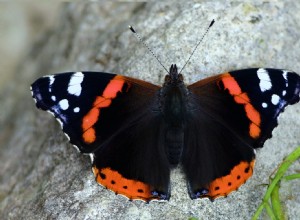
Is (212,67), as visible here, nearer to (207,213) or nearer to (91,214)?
(207,213)

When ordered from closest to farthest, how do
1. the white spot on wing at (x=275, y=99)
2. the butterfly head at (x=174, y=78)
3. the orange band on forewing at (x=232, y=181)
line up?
the orange band on forewing at (x=232, y=181), the white spot on wing at (x=275, y=99), the butterfly head at (x=174, y=78)

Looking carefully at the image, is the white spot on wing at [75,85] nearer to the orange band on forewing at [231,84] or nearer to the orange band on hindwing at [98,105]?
the orange band on hindwing at [98,105]

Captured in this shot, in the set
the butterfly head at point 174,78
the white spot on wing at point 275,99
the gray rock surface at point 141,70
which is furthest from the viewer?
the butterfly head at point 174,78

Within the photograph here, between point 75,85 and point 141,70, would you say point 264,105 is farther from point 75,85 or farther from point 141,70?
point 75,85

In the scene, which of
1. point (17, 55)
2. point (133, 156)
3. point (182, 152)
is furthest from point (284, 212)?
point (17, 55)

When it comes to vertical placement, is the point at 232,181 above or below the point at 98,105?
below

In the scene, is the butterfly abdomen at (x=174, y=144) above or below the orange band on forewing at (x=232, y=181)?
above

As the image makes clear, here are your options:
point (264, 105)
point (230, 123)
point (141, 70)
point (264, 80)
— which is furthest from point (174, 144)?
point (141, 70)

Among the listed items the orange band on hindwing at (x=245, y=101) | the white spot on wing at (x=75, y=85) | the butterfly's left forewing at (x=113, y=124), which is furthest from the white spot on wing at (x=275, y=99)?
the white spot on wing at (x=75, y=85)
